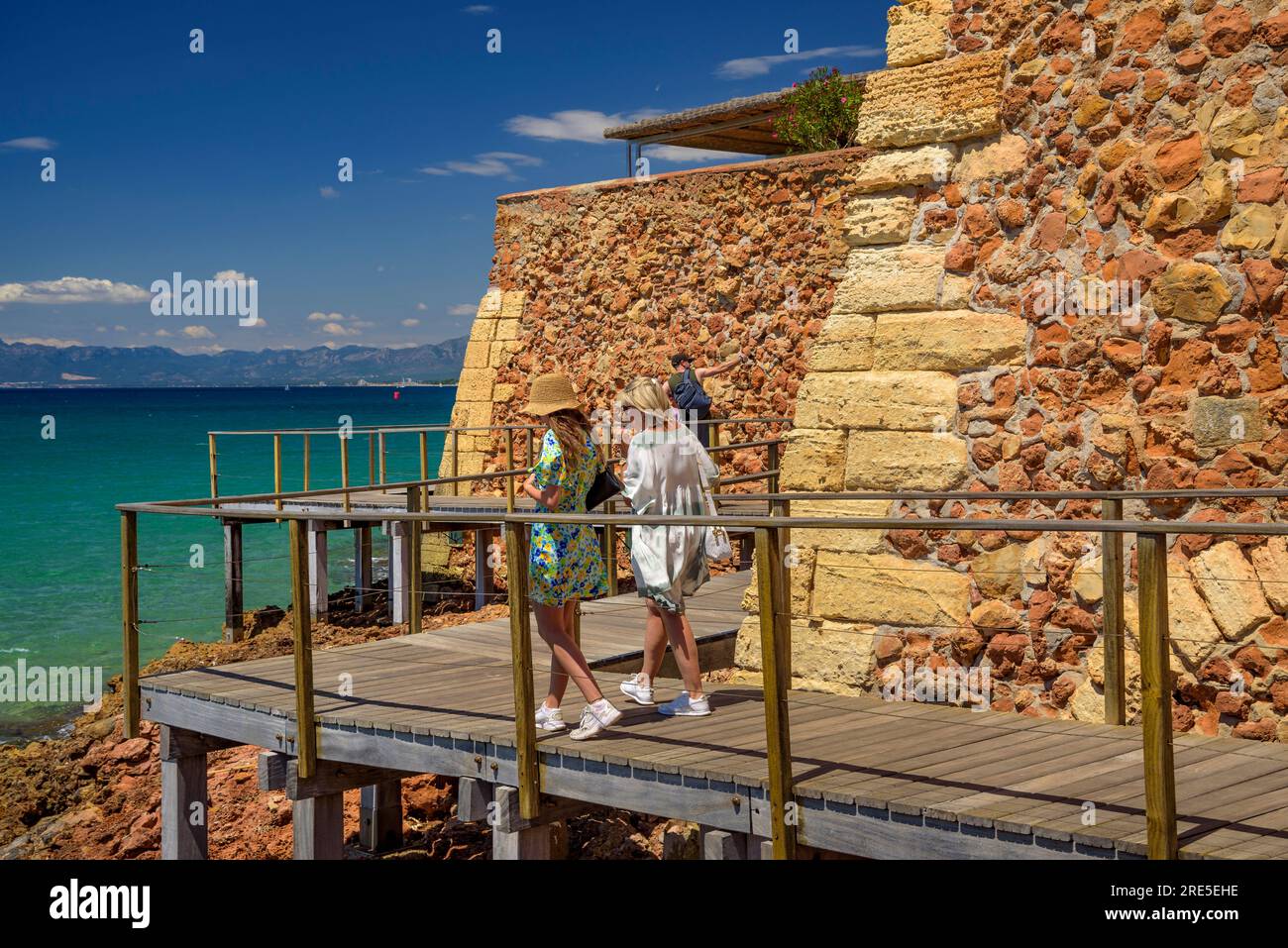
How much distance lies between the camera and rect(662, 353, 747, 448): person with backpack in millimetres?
13555

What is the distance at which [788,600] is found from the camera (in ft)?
22.7

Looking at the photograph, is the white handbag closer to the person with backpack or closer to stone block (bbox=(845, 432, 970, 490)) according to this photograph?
stone block (bbox=(845, 432, 970, 490))

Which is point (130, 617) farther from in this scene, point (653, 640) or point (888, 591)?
point (888, 591)

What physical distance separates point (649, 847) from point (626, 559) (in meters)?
6.56

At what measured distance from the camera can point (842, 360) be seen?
7090 mm

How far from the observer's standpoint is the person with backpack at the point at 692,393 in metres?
13.6

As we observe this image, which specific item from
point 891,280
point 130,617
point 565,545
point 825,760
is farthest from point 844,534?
point 130,617

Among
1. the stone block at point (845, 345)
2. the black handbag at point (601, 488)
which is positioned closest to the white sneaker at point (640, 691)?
the black handbag at point (601, 488)

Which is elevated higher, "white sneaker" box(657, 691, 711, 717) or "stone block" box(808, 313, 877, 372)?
"stone block" box(808, 313, 877, 372)

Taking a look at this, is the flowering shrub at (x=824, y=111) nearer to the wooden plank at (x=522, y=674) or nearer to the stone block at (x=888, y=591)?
the stone block at (x=888, y=591)

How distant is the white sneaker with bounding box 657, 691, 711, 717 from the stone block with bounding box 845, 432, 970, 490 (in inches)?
60.6

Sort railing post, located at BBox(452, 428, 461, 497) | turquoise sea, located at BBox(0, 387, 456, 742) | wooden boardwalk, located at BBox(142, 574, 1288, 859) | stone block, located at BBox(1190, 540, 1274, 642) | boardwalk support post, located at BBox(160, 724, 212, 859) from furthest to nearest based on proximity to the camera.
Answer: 1. turquoise sea, located at BBox(0, 387, 456, 742)
2. railing post, located at BBox(452, 428, 461, 497)
3. boardwalk support post, located at BBox(160, 724, 212, 859)
4. stone block, located at BBox(1190, 540, 1274, 642)
5. wooden boardwalk, located at BBox(142, 574, 1288, 859)

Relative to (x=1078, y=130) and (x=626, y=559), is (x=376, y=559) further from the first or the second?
(x=1078, y=130)

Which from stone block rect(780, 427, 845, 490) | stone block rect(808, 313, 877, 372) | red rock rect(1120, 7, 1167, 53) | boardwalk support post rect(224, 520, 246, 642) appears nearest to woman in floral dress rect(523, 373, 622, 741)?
stone block rect(780, 427, 845, 490)
